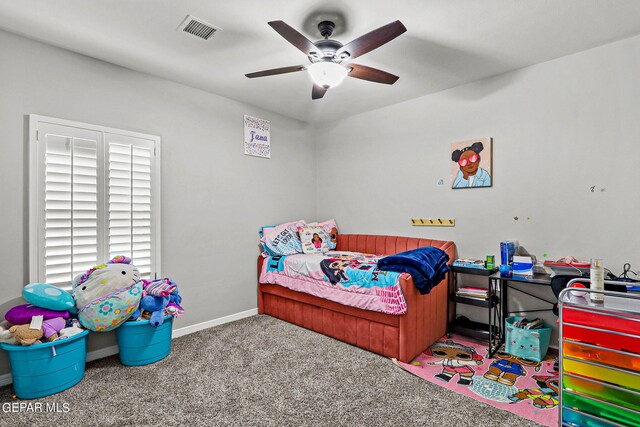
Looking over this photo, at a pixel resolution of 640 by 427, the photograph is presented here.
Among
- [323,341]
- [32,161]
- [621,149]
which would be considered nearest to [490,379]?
[323,341]

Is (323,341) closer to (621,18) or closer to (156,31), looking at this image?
(156,31)

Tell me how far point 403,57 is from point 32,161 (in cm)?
309

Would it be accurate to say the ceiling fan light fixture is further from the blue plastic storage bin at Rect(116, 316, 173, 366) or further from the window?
the blue plastic storage bin at Rect(116, 316, 173, 366)

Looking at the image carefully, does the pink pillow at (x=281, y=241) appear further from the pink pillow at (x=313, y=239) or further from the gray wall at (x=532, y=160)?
the gray wall at (x=532, y=160)

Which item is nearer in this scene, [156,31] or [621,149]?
[156,31]

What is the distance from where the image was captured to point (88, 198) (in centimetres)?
266

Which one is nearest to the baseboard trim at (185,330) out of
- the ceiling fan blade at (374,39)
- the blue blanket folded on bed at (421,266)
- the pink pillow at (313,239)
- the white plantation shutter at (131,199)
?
the white plantation shutter at (131,199)

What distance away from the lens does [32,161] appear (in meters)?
2.41

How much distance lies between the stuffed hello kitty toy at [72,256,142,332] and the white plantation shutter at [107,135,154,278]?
0.35 meters

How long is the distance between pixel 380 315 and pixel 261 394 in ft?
3.77

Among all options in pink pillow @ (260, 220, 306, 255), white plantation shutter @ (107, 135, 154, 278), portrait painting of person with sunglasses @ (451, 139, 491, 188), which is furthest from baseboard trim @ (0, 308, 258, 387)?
portrait painting of person with sunglasses @ (451, 139, 491, 188)

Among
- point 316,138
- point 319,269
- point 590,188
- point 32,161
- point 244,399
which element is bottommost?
point 244,399

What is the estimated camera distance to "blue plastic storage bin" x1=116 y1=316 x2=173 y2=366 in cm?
258

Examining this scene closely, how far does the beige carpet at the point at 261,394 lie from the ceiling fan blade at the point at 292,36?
2332 mm
